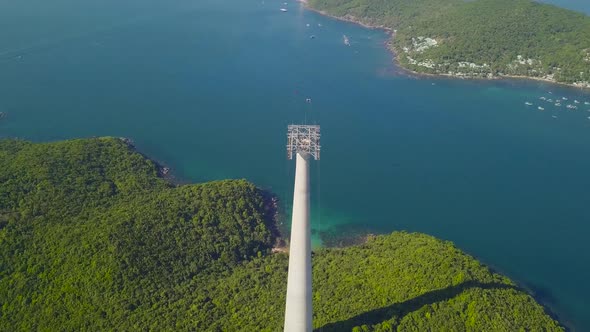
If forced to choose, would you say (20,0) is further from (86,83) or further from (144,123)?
(144,123)

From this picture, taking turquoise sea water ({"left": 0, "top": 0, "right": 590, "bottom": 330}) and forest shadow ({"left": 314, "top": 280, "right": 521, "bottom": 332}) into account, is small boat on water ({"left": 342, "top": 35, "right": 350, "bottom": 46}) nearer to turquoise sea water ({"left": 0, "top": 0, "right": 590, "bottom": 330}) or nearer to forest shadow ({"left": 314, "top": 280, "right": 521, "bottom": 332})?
turquoise sea water ({"left": 0, "top": 0, "right": 590, "bottom": 330})

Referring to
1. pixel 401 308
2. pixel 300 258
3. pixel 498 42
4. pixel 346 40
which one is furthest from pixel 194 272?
pixel 498 42

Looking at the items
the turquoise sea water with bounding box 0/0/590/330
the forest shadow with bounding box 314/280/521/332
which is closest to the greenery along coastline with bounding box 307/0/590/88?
the turquoise sea water with bounding box 0/0/590/330

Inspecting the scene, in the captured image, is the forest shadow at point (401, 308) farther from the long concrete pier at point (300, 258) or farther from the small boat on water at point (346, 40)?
the small boat on water at point (346, 40)

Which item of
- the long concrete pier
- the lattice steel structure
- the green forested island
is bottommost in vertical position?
the green forested island

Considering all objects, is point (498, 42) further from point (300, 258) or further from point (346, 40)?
point (300, 258)

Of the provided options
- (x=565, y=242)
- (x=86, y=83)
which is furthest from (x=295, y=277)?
(x=86, y=83)
